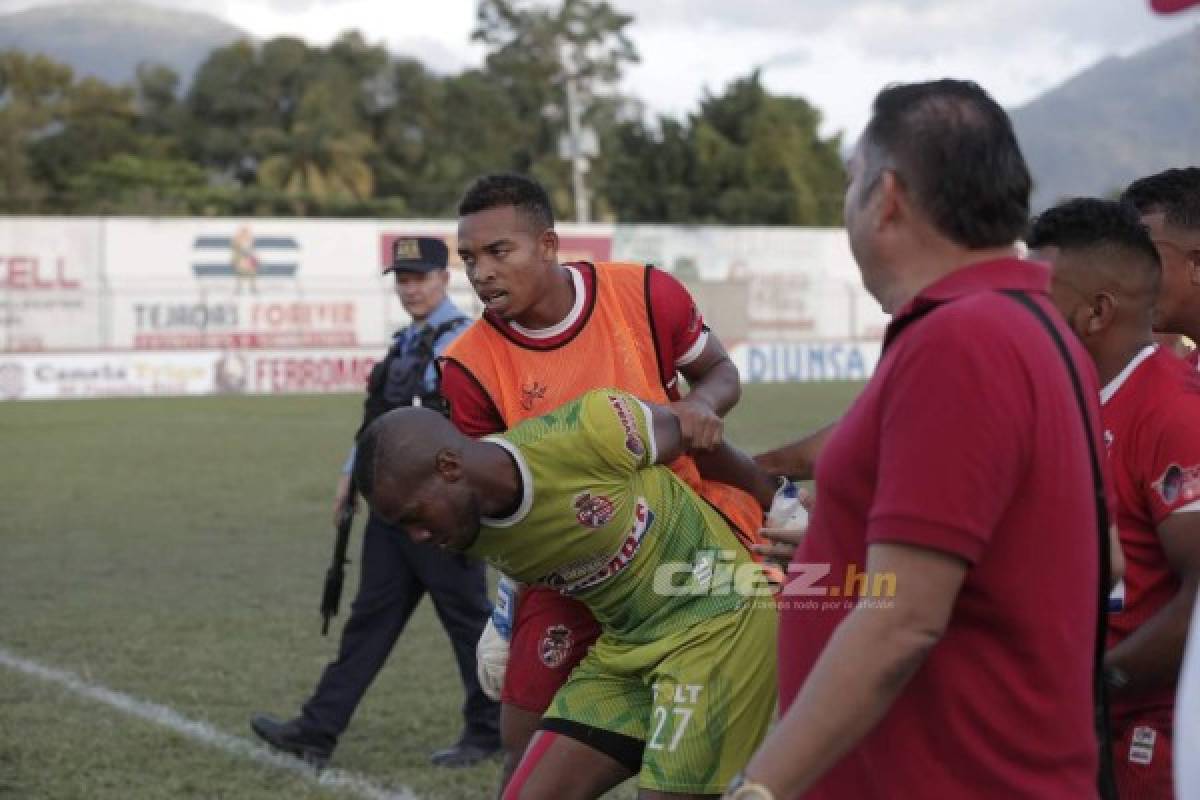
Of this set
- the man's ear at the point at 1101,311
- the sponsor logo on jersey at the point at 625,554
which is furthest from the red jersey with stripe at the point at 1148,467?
the sponsor logo on jersey at the point at 625,554

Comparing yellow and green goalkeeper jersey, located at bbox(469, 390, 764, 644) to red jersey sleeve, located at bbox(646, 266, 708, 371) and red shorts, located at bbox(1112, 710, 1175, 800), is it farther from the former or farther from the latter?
red shorts, located at bbox(1112, 710, 1175, 800)

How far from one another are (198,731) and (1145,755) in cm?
505

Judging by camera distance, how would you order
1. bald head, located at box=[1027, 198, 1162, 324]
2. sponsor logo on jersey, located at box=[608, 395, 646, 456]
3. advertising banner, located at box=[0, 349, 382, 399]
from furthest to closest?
advertising banner, located at box=[0, 349, 382, 399] → sponsor logo on jersey, located at box=[608, 395, 646, 456] → bald head, located at box=[1027, 198, 1162, 324]

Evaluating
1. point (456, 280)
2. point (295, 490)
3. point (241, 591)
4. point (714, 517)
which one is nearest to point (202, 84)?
point (456, 280)

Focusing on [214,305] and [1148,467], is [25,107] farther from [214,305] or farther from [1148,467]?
[1148,467]

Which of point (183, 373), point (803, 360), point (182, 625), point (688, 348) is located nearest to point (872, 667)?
point (688, 348)

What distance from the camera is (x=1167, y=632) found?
350cm

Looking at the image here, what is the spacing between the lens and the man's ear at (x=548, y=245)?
489 cm

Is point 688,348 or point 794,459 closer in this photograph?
point 794,459

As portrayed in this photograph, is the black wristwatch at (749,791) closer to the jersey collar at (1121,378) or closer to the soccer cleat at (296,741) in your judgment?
the jersey collar at (1121,378)

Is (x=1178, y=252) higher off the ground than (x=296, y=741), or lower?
higher

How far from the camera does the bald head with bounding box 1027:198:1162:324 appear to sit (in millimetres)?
3629

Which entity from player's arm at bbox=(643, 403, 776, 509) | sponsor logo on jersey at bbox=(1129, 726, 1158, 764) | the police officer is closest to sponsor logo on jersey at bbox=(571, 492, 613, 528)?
player's arm at bbox=(643, 403, 776, 509)

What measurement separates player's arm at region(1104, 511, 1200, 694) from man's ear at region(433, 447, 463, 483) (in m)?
1.50
